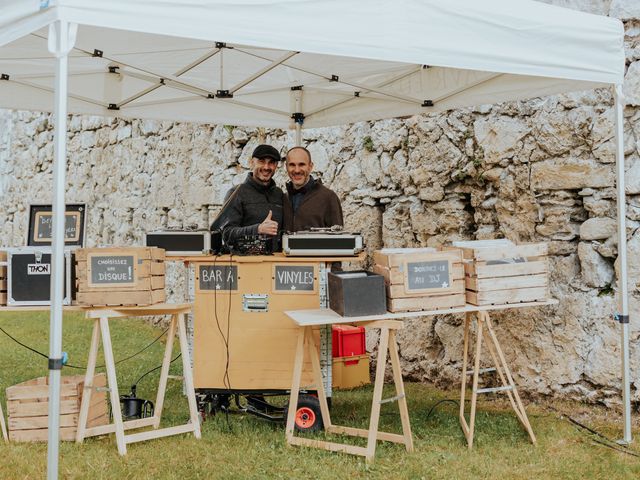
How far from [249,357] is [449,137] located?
254 cm

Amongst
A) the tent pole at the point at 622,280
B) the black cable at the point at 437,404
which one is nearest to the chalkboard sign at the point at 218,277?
the black cable at the point at 437,404

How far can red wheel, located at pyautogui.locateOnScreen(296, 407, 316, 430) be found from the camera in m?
3.89

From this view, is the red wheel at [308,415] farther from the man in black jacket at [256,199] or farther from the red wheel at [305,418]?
the man in black jacket at [256,199]

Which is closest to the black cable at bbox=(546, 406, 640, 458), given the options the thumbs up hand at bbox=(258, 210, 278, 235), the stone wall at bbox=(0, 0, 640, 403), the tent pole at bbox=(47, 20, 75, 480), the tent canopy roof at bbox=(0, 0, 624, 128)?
the stone wall at bbox=(0, 0, 640, 403)

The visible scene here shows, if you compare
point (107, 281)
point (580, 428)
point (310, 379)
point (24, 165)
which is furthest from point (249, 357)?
point (24, 165)

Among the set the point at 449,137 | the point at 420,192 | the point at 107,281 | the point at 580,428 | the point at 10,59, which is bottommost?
the point at 580,428

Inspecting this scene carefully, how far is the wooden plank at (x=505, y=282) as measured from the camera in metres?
3.66

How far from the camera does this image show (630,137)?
4.27m

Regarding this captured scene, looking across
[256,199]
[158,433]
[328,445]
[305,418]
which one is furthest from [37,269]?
[328,445]

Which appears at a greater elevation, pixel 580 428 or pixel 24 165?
pixel 24 165

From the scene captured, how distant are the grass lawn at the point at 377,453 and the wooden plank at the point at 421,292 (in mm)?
873

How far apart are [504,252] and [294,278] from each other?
1259 mm

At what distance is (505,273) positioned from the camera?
371 centimetres

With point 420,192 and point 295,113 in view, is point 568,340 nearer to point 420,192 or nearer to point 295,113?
point 420,192
